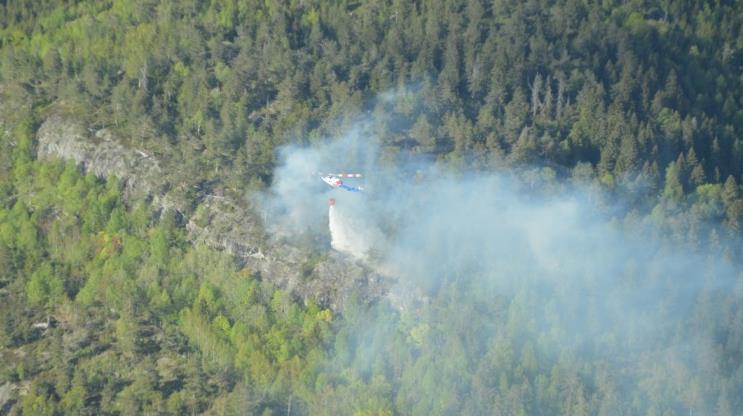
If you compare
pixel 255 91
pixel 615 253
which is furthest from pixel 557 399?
pixel 255 91

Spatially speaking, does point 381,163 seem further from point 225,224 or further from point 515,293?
point 515,293

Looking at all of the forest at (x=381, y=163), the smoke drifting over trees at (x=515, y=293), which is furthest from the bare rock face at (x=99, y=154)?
the smoke drifting over trees at (x=515, y=293)

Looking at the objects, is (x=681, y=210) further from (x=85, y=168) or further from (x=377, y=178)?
(x=85, y=168)

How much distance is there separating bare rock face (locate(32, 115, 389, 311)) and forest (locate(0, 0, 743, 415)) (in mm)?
589

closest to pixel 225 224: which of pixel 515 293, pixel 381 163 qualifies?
pixel 381 163

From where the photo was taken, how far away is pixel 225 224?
116m

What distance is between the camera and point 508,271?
4370 inches

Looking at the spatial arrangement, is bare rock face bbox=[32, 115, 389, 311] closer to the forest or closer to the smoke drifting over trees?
the forest

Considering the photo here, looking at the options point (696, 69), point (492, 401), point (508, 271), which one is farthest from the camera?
point (696, 69)

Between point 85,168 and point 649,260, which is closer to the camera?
point 649,260

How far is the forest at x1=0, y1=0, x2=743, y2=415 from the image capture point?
346 feet

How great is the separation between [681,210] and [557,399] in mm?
19408

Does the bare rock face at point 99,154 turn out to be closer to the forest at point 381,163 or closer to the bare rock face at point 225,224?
the bare rock face at point 225,224

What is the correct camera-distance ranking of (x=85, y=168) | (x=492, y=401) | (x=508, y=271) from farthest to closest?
(x=85, y=168), (x=508, y=271), (x=492, y=401)
